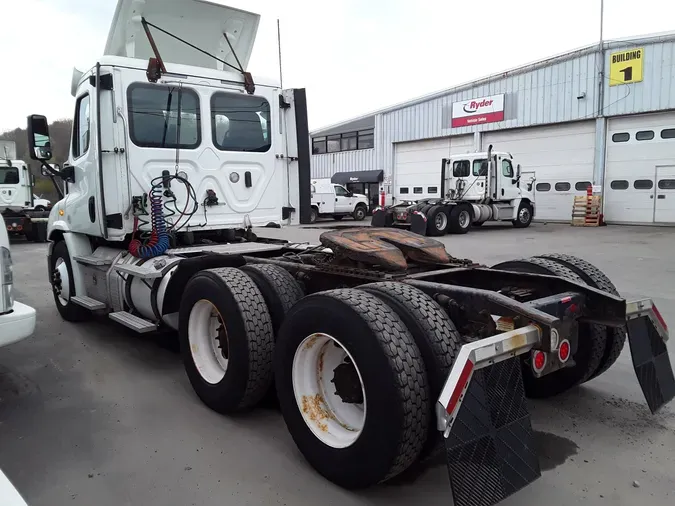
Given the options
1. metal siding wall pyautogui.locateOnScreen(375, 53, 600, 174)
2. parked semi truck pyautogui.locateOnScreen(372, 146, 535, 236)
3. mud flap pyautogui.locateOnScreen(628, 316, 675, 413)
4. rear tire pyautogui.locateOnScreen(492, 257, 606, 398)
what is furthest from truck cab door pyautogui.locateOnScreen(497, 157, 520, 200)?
mud flap pyautogui.locateOnScreen(628, 316, 675, 413)

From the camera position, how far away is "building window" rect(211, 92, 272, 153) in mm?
5910

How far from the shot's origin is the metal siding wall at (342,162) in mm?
31562

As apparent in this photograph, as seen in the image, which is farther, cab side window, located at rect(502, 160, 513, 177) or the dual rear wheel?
cab side window, located at rect(502, 160, 513, 177)

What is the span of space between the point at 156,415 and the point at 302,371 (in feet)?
4.74

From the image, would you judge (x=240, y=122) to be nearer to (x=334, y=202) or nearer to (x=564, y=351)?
(x=564, y=351)

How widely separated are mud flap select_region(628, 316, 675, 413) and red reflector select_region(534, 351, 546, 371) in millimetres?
665

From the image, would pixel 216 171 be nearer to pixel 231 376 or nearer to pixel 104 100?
pixel 104 100

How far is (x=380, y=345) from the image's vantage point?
2688mm

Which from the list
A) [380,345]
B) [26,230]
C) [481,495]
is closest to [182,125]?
[380,345]

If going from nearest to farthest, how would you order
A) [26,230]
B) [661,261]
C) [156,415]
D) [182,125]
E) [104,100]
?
[156,415] < [104,100] < [182,125] < [661,261] < [26,230]

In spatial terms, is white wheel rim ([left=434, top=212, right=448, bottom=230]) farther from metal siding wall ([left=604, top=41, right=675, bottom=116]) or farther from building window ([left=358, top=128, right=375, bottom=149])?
A: building window ([left=358, top=128, right=375, bottom=149])

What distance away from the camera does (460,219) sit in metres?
19.9

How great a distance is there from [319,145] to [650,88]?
20.3 meters

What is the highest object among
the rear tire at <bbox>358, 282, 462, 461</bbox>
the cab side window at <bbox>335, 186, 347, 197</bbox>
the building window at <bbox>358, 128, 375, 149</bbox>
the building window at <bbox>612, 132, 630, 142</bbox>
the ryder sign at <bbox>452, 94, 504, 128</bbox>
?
the ryder sign at <bbox>452, 94, 504, 128</bbox>
